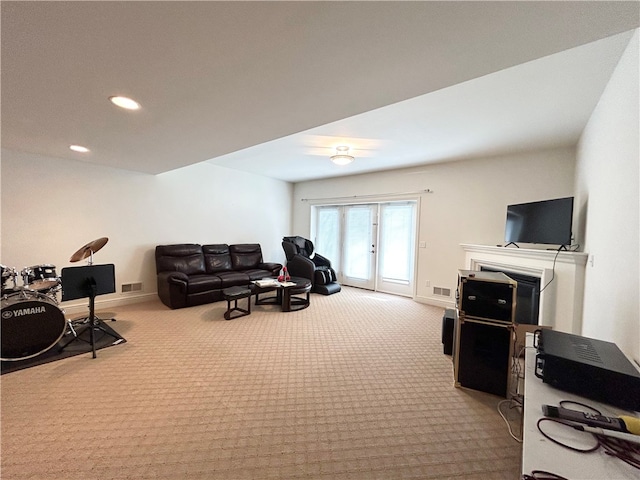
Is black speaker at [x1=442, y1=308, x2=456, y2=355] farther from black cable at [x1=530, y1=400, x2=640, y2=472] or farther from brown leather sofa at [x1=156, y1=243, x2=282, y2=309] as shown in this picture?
brown leather sofa at [x1=156, y1=243, x2=282, y2=309]

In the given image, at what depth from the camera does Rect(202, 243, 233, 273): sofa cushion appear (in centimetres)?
487

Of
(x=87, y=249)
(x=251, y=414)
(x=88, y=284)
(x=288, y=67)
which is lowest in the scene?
(x=251, y=414)

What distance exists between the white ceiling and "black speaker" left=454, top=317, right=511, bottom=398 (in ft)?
6.02

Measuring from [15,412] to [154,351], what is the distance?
96 centimetres

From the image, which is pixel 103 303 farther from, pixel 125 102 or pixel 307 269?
pixel 125 102

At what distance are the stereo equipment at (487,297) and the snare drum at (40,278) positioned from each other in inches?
160

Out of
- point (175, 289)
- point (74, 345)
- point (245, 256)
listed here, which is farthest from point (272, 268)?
point (74, 345)

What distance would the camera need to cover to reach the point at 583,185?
2781 millimetres

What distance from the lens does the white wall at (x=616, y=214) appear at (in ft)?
4.69

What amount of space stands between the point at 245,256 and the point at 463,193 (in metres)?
4.35

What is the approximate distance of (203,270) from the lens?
474 centimetres

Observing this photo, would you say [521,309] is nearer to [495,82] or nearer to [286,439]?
[495,82]

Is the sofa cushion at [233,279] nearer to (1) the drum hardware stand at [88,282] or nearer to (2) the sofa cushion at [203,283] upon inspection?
(2) the sofa cushion at [203,283]

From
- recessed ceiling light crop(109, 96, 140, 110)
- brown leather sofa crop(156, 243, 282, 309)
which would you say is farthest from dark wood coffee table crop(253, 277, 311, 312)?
recessed ceiling light crop(109, 96, 140, 110)
